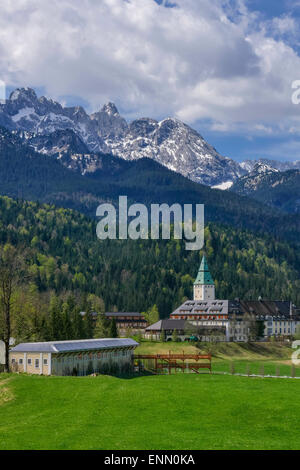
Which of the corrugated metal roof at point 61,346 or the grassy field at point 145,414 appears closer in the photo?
the grassy field at point 145,414

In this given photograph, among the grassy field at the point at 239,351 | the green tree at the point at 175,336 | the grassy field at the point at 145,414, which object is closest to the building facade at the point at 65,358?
the grassy field at the point at 145,414

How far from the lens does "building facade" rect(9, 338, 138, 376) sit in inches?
3228

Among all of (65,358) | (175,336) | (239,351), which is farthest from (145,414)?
(175,336)

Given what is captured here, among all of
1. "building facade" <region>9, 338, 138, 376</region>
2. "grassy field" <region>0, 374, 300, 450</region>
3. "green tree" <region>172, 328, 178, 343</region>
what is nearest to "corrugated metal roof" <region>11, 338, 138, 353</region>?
"building facade" <region>9, 338, 138, 376</region>

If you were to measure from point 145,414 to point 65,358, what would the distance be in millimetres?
31899

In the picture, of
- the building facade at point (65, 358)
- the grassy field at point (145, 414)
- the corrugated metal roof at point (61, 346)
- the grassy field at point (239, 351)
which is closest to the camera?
the grassy field at point (145, 414)

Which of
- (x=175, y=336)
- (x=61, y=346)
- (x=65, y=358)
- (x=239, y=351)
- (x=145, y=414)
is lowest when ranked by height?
(x=239, y=351)

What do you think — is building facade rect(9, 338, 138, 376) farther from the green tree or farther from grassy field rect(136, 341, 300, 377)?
the green tree

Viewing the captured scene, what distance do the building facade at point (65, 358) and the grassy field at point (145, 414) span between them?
774 cm

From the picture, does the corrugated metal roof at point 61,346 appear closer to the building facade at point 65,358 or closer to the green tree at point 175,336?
the building facade at point 65,358

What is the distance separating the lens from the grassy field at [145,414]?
44.7 m

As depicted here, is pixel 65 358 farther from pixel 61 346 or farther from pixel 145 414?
pixel 145 414

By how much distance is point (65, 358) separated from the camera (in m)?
84.3
